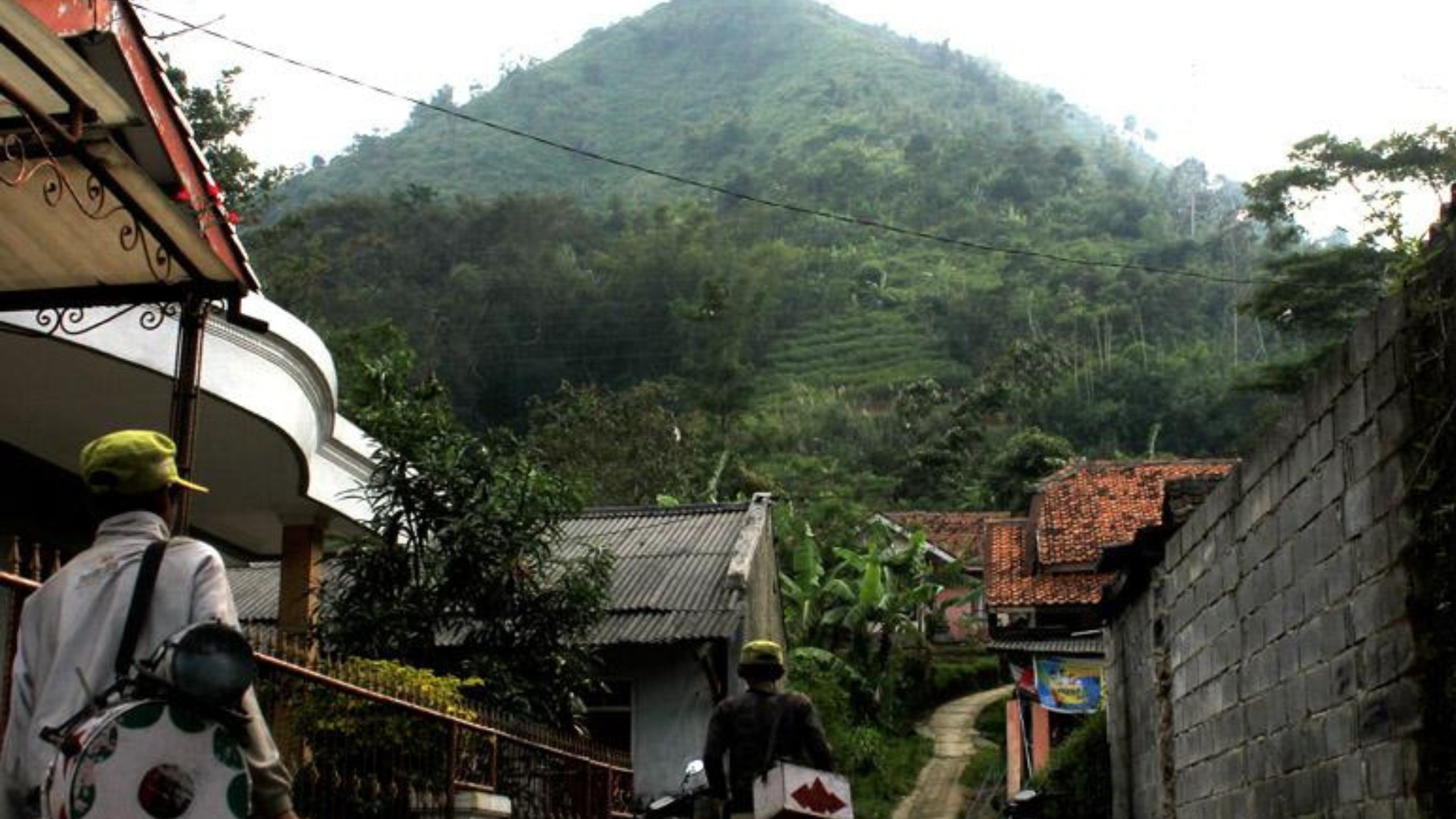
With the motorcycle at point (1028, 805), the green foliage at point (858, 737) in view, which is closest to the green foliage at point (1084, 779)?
the motorcycle at point (1028, 805)

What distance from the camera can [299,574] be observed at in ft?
43.4

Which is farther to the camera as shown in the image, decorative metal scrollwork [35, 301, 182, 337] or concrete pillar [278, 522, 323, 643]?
concrete pillar [278, 522, 323, 643]

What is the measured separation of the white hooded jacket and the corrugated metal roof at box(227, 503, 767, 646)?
1316cm

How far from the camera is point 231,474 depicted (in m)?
12.1

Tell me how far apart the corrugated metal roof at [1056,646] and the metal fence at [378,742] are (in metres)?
14.9

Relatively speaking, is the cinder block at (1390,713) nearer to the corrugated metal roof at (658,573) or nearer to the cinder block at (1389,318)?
the cinder block at (1389,318)

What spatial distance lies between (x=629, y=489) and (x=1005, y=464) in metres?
15.7

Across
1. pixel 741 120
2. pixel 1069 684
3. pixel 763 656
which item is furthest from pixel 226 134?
pixel 741 120

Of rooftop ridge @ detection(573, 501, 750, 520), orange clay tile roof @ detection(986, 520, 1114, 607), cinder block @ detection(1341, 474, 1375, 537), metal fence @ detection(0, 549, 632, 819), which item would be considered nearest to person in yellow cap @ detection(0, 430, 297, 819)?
metal fence @ detection(0, 549, 632, 819)

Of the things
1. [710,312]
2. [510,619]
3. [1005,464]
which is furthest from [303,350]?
[710,312]

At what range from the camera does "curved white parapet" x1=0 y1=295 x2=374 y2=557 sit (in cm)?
938

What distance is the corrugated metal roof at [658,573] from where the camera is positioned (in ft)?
63.5

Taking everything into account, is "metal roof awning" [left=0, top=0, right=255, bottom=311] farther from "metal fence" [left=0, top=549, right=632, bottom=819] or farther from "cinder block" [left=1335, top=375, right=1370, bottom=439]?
"cinder block" [left=1335, top=375, right=1370, bottom=439]

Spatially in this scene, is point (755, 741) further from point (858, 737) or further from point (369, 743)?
point (858, 737)
